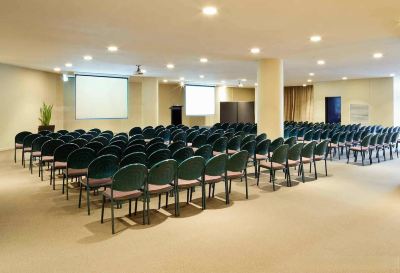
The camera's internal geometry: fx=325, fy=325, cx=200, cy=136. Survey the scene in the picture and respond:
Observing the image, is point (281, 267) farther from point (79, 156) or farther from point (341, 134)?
point (341, 134)

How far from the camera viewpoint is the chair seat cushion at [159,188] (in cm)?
490

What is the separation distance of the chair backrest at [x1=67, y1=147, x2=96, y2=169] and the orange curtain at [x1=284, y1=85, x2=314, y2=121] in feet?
62.6

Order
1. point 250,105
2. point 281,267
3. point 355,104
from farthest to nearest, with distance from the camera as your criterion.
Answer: point 250,105, point 355,104, point 281,267

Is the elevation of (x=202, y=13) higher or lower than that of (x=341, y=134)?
higher

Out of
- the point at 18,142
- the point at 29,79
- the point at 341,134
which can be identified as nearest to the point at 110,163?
the point at 18,142

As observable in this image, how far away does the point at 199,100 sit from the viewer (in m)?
21.1

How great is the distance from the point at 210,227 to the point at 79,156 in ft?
9.15

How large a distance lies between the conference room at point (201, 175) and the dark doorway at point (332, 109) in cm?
→ 911

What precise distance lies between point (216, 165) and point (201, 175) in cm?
32

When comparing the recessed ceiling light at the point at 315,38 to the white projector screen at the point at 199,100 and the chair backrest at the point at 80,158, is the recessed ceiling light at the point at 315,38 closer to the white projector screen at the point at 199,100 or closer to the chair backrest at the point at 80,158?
the chair backrest at the point at 80,158

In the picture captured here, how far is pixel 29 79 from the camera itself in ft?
45.6

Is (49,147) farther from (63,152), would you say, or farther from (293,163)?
(293,163)

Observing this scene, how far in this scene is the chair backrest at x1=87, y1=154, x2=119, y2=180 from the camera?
16.7 ft

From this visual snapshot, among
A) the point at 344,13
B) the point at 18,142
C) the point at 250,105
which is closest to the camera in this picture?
the point at 344,13
